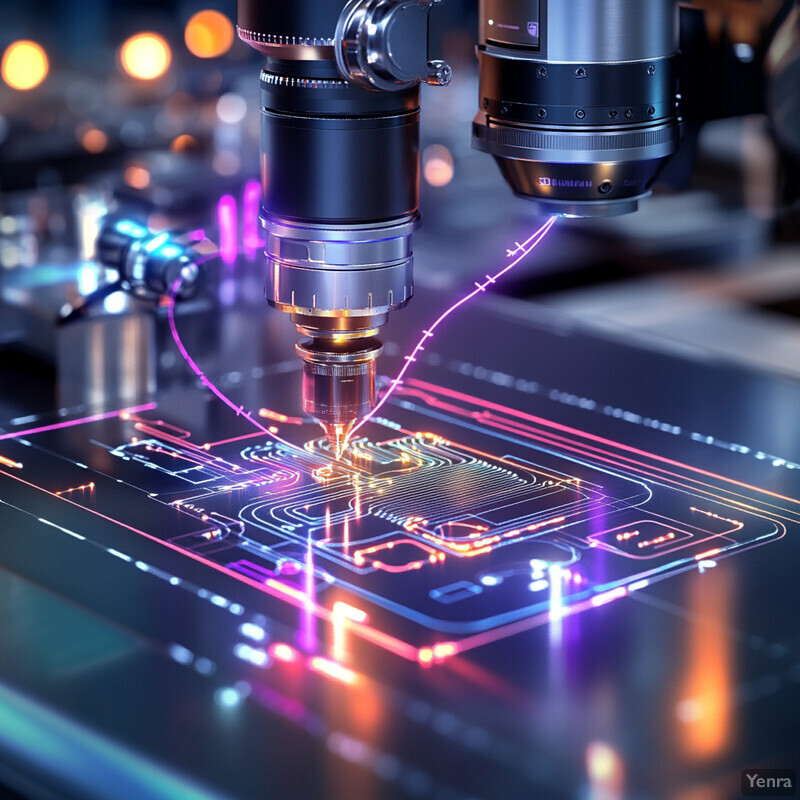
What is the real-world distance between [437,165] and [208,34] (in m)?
0.81

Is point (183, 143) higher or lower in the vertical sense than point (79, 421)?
higher

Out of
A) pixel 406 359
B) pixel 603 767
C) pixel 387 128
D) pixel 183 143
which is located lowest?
pixel 603 767

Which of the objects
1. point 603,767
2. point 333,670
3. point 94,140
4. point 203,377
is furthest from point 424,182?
point 603,767

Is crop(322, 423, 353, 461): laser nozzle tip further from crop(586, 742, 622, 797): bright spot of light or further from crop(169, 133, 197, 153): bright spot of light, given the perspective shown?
crop(169, 133, 197, 153): bright spot of light

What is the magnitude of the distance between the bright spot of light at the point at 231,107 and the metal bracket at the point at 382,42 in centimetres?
177

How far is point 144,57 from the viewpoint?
312 cm

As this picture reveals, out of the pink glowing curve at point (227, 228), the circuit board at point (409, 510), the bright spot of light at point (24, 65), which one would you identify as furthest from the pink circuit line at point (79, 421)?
the bright spot of light at point (24, 65)

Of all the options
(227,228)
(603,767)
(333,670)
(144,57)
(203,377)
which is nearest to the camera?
(603,767)

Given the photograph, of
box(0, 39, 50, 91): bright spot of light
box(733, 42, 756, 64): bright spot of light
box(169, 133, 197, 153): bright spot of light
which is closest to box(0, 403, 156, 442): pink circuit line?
box(733, 42, 756, 64): bright spot of light

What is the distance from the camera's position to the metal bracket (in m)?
1.07

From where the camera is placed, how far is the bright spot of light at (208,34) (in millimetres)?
3123

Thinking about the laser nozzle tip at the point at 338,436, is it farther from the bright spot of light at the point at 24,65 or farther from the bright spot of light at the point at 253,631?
the bright spot of light at the point at 24,65

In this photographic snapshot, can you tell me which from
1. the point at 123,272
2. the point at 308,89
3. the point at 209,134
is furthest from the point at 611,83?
the point at 209,134

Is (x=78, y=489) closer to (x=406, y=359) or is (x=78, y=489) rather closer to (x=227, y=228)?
(x=406, y=359)
